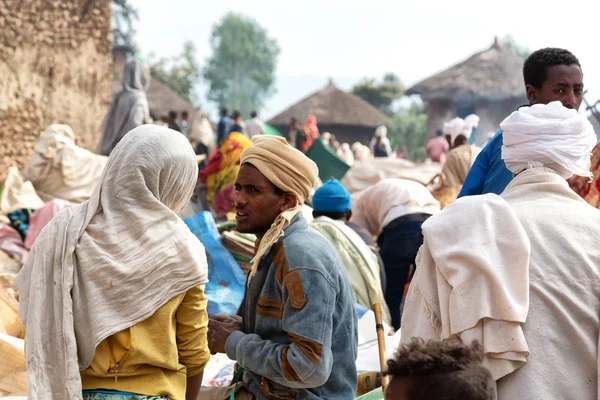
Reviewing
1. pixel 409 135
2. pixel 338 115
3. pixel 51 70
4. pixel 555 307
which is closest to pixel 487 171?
pixel 555 307

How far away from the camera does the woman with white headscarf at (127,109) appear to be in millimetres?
10492

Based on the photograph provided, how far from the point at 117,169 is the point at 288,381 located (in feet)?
2.98

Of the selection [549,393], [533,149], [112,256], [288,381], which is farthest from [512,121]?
[112,256]

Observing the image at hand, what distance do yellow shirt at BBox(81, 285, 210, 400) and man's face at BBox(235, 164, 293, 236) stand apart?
399mm

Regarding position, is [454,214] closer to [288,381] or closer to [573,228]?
[573,228]

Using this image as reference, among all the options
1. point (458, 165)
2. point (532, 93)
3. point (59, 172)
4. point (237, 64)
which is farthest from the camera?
point (237, 64)

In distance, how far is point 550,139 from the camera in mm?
2426

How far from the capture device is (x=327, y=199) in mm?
5473

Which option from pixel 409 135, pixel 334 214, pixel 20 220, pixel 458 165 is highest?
pixel 458 165

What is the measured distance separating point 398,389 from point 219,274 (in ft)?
14.1

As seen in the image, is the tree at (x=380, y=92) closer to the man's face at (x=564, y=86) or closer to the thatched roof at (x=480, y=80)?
the thatched roof at (x=480, y=80)

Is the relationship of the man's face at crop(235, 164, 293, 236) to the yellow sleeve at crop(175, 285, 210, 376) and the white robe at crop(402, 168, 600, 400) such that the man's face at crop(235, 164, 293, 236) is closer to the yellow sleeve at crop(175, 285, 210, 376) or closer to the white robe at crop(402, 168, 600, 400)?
the yellow sleeve at crop(175, 285, 210, 376)

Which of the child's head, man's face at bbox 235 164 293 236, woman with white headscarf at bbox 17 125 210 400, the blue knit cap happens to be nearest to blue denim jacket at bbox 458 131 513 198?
man's face at bbox 235 164 293 236

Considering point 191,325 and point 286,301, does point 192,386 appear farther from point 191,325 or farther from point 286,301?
point 286,301
